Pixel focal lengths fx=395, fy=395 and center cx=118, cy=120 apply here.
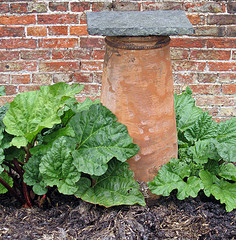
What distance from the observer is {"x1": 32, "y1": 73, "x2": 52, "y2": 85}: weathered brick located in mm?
3584

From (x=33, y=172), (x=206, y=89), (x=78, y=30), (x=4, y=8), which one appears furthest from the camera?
(x=206, y=89)

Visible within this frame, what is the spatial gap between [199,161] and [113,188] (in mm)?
564

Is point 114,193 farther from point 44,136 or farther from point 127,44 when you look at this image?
point 127,44

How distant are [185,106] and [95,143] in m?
0.88

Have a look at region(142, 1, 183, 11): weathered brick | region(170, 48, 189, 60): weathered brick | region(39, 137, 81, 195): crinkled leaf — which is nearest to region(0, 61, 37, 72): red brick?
region(142, 1, 183, 11): weathered brick

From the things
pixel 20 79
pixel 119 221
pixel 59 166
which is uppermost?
pixel 20 79

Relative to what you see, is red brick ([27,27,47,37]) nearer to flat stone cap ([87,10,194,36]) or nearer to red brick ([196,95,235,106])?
flat stone cap ([87,10,194,36])

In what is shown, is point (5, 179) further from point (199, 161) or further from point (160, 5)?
point (160, 5)

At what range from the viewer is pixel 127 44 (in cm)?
214

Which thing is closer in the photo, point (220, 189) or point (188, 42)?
point (220, 189)

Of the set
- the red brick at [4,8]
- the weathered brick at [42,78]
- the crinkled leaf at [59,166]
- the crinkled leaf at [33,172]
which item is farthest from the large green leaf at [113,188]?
the red brick at [4,8]

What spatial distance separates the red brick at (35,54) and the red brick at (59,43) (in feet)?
0.20

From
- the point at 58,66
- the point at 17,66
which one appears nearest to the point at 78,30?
the point at 58,66

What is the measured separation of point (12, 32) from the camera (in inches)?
135
